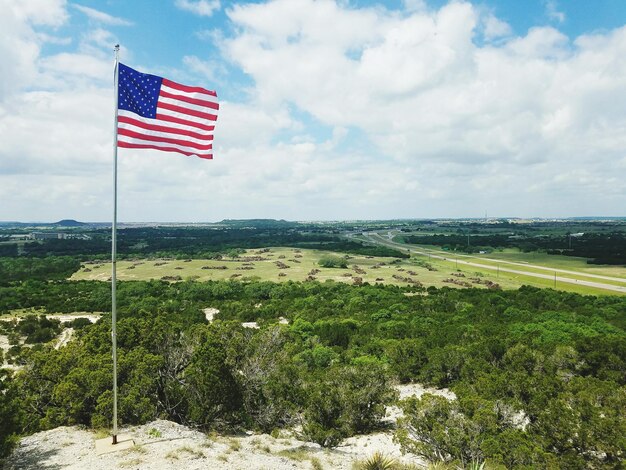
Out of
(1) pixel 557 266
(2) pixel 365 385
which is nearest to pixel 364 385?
(2) pixel 365 385

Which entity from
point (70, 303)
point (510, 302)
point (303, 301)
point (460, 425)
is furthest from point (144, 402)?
point (70, 303)

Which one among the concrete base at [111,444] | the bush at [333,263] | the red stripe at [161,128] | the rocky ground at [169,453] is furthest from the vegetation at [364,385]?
the bush at [333,263]

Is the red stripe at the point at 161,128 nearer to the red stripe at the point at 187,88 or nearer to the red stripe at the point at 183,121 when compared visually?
the red stripe at the point at 183,121

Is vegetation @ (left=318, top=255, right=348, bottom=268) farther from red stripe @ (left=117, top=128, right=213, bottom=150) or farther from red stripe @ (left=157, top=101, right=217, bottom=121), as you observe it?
red stripe @ (left=157, top=101, right=217, bottom=121)

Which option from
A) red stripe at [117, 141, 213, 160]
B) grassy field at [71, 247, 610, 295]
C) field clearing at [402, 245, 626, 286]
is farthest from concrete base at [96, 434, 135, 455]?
field clearing at [402, 245, 626, 286]

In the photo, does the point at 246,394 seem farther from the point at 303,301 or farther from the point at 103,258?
the point at 103,258

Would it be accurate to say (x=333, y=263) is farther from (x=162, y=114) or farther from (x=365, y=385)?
(x=162, y=114)
